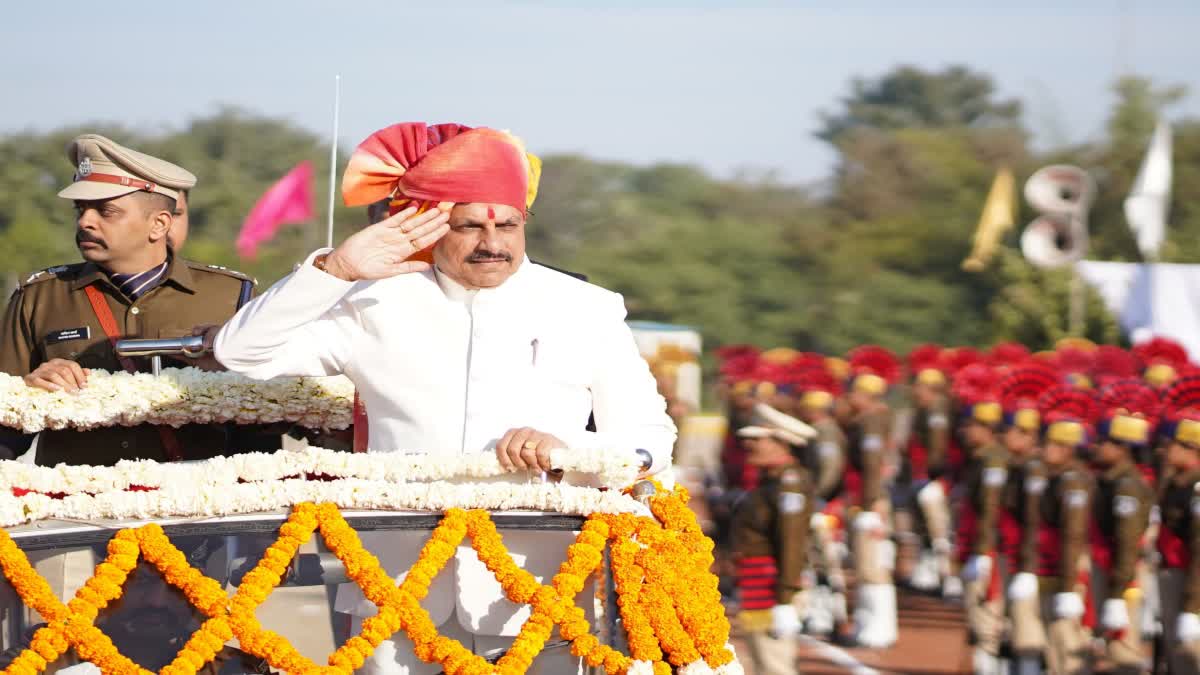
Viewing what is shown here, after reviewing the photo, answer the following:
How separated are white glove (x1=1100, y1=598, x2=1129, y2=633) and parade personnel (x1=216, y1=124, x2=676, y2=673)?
20.9ft

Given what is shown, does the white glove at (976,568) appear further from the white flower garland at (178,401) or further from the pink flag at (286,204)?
the white flower garland at (178,401)

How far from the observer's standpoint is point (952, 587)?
15234 mm

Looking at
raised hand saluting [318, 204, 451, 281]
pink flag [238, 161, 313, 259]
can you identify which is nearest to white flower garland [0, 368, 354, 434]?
raised hand saluting [318, 204, 451, 281]

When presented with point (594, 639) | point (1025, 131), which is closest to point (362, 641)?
point (594, 639)

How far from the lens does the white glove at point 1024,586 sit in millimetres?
10609

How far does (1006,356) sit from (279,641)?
58.1ft

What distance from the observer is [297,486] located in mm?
3807

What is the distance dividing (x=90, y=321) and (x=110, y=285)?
132 mm

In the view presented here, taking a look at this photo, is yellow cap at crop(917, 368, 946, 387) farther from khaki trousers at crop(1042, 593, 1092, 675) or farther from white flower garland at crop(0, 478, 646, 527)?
white flower garland at crop(0, 478, 646, 527)

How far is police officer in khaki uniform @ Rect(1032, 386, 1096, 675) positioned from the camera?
10.2m

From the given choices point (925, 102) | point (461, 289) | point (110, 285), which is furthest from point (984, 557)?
point (925, 102)

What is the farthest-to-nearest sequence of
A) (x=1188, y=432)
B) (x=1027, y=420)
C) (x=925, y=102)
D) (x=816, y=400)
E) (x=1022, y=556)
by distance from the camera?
(x=925, y=102) < (x=816, y=400) < (x=1027, y=420) < (x=1022, y=556) < (x=1188, y=432)

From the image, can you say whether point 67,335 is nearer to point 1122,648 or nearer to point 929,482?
point 1122,648

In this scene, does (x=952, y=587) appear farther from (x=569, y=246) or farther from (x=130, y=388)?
(x=569, y=246)
